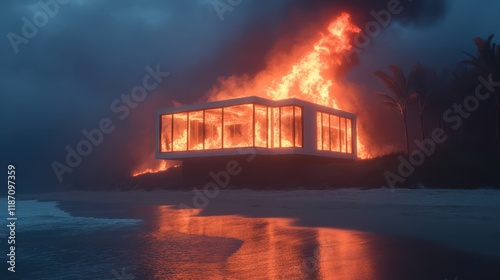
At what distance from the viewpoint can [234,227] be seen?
34.7 ft

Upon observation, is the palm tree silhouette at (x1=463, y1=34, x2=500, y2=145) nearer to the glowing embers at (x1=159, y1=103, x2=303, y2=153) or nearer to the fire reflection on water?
the glowing embers at (x1=159, y1=103, x2=303, y2=153)

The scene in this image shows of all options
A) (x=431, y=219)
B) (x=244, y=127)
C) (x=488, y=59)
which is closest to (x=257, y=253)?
(x=431, y=219)

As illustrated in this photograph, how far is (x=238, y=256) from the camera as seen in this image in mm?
6848

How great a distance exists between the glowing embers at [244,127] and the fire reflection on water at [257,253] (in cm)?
1797

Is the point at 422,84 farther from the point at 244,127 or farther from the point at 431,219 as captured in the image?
the point at 431,219

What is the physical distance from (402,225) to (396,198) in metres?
8.37

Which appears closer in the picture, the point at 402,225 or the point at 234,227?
the point at 402,225

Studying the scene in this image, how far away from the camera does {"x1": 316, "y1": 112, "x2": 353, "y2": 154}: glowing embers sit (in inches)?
1222

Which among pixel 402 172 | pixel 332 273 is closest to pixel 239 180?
pixel 402 172

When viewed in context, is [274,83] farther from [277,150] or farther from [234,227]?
[234,227]

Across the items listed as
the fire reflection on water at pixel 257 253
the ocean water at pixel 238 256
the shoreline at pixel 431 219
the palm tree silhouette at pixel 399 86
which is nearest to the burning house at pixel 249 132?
the palm tree silhouette at pixel 399 86

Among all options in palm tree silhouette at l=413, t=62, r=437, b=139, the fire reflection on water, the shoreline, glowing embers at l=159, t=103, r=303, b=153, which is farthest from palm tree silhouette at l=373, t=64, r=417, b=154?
the fire reflection on water

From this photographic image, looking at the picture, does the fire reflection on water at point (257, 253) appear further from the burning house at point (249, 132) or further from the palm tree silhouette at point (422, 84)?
the palm tree silhouette at point (422, 84)

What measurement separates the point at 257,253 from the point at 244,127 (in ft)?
72.8
